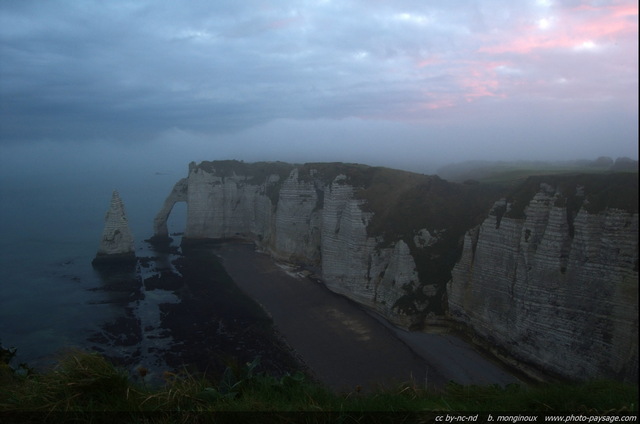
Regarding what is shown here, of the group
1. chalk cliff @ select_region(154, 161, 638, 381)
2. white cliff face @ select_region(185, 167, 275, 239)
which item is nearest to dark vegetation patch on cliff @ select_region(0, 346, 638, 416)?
chalk cliff @ select_region(154, 161, 638, 381)

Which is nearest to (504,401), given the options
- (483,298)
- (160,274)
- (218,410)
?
(218,410)

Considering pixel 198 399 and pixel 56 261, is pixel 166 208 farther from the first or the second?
pixel 198 399

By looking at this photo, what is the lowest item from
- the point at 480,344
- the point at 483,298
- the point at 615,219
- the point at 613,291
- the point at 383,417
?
the point at 480,344

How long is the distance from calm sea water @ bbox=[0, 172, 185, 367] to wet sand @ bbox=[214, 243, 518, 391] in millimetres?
9644

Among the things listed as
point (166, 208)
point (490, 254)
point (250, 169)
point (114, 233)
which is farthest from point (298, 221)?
point (490, 254)

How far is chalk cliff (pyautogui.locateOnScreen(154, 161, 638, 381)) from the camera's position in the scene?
15.8 meters

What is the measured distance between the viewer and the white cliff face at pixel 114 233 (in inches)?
1485

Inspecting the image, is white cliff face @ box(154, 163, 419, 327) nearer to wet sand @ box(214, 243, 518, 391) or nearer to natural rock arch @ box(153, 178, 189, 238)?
natural rock arch @ box(153, 178, 189, 238)

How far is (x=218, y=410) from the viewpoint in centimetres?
516

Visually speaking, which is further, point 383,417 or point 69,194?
point 69,194

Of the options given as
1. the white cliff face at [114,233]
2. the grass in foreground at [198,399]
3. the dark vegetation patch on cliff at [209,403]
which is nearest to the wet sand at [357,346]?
the grass in foreground at [198,399]

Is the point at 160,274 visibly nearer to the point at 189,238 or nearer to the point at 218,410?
the point at 189,238

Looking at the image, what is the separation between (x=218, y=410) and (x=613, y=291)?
16668mm

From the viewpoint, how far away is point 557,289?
17.5 meters
